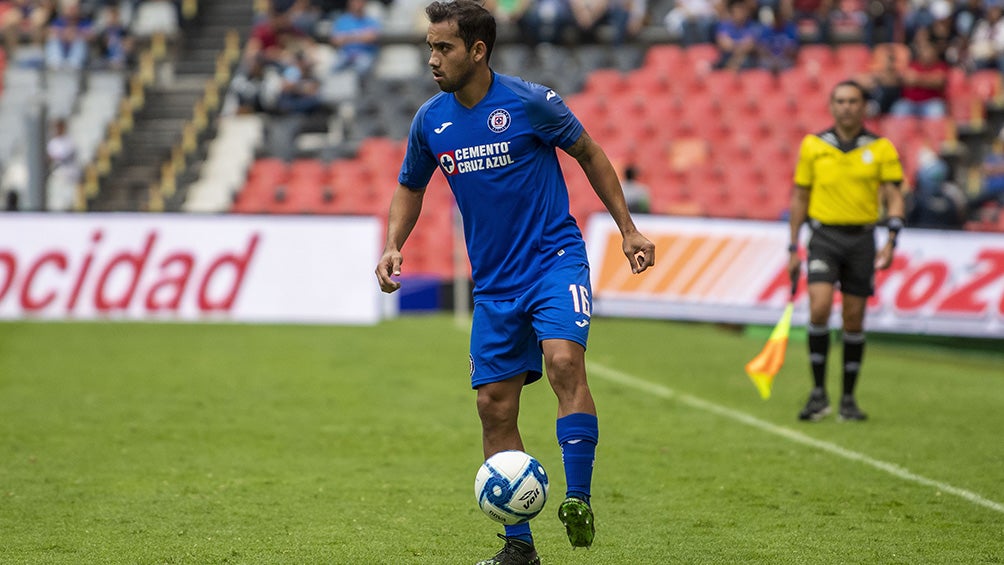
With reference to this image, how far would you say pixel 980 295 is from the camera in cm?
1557

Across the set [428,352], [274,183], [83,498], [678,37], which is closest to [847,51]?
[678,37]

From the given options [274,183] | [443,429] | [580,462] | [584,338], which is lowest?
[274,183]

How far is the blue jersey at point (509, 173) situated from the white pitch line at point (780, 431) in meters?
2.84

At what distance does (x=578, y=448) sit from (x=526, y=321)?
0.58 metres

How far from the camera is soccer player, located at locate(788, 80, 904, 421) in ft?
33.7

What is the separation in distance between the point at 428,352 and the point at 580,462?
9.54m

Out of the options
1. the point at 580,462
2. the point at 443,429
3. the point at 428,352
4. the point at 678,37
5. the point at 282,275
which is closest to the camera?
the point at 580,462

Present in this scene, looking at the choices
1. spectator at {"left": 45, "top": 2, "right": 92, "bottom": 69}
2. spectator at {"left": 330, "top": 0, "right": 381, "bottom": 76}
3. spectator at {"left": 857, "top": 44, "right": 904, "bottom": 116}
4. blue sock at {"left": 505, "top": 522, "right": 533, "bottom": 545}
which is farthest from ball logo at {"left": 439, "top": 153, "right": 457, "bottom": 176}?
spectator at {"left": 45, "top": 2, "right": 92, "bottom": 69}

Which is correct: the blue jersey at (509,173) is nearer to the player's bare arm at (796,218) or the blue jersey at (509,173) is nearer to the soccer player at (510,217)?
the soccer player at (510,217)

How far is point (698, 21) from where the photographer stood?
24344 millimetres

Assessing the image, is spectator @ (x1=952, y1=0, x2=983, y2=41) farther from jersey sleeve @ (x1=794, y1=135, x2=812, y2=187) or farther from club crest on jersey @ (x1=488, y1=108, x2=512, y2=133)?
club crest on jersey @ (x1=488, y1=108, x2=512, y2=133)

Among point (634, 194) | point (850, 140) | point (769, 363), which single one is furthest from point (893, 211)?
point (634, 194)

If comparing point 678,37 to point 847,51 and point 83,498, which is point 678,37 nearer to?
point 847,51

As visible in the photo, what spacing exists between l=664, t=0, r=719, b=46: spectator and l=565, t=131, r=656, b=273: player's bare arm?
61.5 ft
